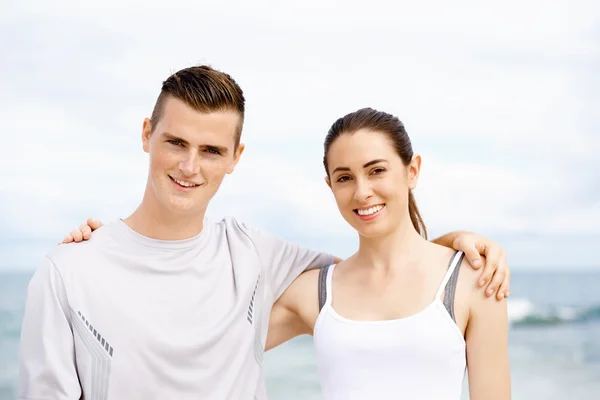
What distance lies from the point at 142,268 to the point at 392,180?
100cm

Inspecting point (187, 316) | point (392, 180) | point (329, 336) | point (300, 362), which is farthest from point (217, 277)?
point (300, 362)

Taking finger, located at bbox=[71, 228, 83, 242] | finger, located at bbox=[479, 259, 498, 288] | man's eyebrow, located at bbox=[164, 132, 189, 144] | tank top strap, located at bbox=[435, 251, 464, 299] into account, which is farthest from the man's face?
finger, located at bbox=[479, 259, 498, 288]

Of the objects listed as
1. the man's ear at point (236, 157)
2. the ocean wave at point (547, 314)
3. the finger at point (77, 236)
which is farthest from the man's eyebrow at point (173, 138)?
the ocean wave at point (547, 314)

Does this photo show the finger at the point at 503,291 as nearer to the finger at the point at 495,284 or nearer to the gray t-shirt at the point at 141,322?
the finger at the point at 495,284

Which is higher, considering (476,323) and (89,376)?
(476,323)

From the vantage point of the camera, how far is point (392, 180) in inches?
112

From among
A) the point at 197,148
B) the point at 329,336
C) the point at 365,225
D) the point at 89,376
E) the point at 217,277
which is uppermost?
the point at 197,148

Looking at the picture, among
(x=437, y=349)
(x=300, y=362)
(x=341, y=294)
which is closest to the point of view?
(x=437, y=349)

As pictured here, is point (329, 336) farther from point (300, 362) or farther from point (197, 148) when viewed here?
point (300, 362)

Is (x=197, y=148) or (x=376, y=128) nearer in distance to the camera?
(x=197, y=148)

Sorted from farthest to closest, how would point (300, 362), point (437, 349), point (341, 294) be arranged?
point (300, 362), point (341, 294), point (437, 349)

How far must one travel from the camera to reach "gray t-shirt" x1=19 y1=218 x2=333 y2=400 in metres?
2.52

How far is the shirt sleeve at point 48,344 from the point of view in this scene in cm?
248

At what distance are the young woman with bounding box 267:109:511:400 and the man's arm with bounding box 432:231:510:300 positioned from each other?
0.04 metres
